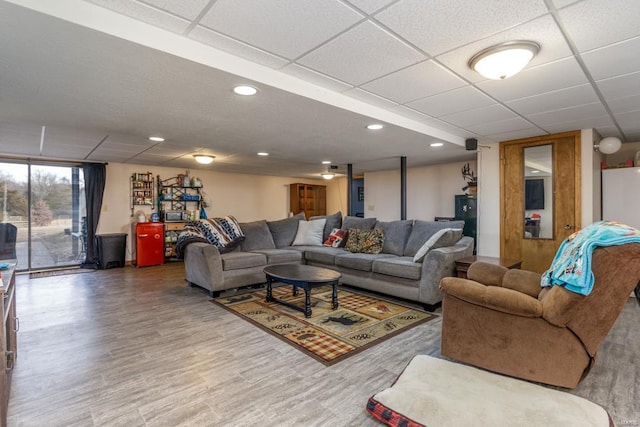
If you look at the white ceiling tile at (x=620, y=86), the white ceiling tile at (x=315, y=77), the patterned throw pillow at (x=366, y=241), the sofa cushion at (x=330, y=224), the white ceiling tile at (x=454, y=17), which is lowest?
the patterned throw pillow at (x=366, y=241)

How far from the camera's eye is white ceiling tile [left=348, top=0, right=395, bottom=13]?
1.57m

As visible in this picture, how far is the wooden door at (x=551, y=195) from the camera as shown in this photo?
167 inches

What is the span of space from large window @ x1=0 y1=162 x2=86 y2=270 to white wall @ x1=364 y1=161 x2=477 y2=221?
6.59 metres

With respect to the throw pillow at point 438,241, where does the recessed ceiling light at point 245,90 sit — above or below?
above

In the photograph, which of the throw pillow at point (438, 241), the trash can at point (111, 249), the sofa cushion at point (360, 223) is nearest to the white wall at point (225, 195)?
the trash can at point (111, 249)

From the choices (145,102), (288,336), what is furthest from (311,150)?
(288,336)

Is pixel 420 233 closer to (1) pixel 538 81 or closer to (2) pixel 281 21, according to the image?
(1) pixel 538 81

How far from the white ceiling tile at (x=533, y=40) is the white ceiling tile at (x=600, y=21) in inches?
2.6

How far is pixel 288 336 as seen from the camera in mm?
2791

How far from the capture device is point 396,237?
4.60m

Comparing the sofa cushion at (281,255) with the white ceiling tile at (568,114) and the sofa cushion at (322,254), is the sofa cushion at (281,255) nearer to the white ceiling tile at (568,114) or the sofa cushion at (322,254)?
the sofa cushion at (322,254)

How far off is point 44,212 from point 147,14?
6.06 metres

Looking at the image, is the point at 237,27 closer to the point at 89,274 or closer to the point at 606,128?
the point at 606,128

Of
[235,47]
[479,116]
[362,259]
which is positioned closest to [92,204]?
[362,259]
